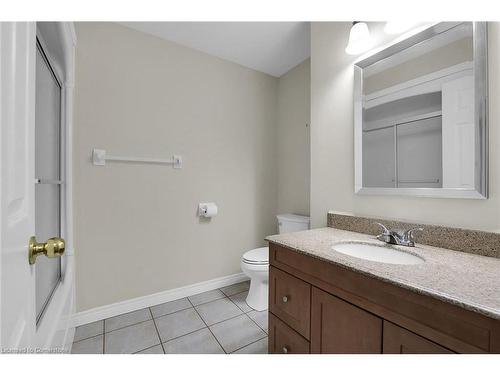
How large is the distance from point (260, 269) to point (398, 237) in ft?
3.35

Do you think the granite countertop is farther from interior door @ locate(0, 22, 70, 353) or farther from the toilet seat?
interior door @ locate(0, 22, 70, 353)

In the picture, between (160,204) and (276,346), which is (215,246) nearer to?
(160,204)

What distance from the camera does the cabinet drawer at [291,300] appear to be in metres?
0.99

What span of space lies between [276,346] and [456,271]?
903 mm

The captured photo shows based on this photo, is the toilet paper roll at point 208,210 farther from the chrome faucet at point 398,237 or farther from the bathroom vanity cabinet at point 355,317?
the chrome faucet at point 398,237

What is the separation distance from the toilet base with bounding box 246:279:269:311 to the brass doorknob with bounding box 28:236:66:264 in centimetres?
162

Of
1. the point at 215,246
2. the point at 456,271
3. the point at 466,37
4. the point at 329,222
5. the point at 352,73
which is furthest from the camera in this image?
the point at 215,246

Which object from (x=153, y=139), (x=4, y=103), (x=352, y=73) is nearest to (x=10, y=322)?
(x=4, y=103)

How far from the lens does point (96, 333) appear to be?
1.55m

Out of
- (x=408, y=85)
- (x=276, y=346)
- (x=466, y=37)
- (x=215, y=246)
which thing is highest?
(x=466, y=37)

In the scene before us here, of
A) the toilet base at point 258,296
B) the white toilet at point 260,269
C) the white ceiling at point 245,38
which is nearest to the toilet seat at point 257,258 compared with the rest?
the white toilet at point 260,269

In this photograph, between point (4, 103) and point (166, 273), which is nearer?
point (4, 103)

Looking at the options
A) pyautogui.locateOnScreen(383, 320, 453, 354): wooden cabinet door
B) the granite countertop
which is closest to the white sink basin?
the granite countertop

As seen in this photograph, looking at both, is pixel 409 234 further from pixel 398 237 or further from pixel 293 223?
pixel 293 223
